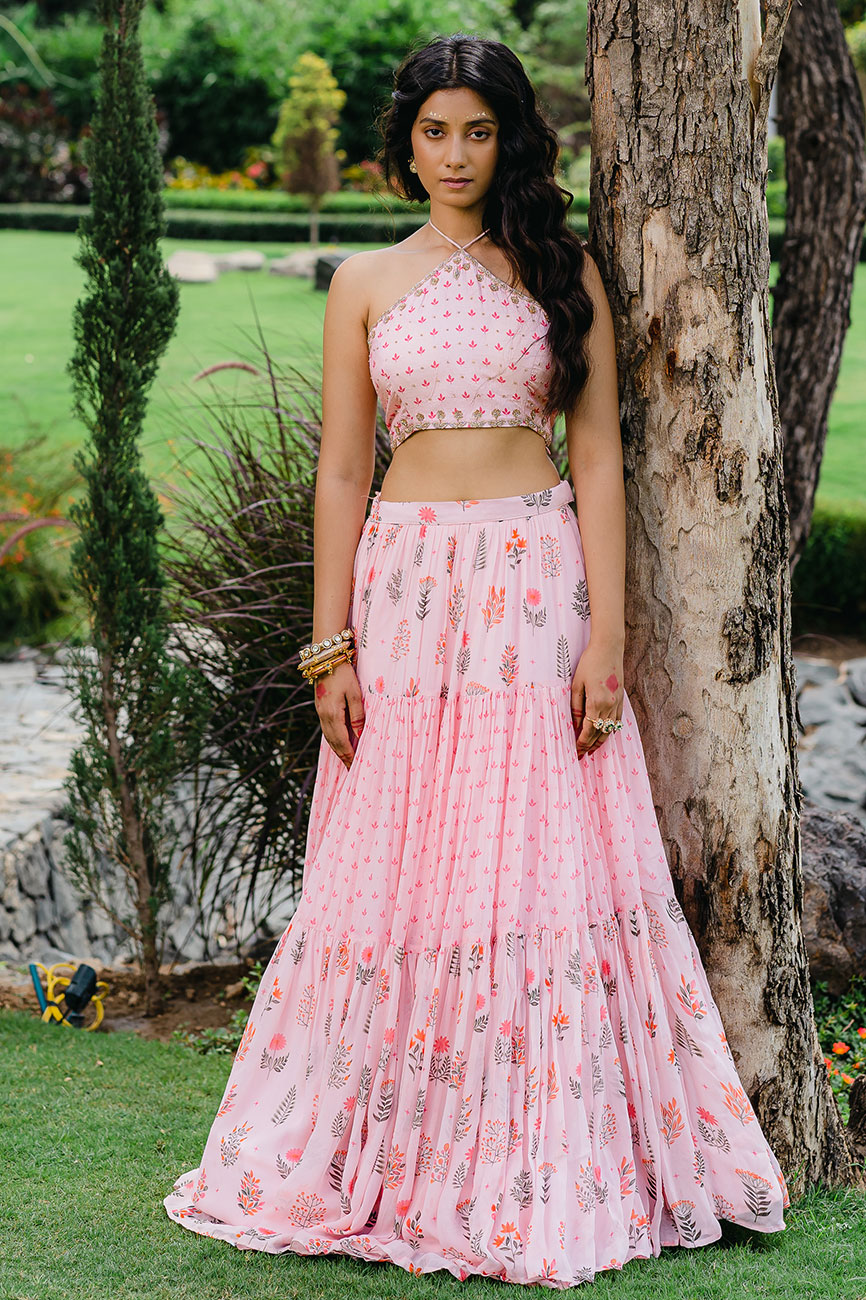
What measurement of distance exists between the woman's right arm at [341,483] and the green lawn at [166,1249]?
2.96ft

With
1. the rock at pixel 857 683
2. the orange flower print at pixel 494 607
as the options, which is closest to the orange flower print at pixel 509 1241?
the orange flower print at pixel 494 607

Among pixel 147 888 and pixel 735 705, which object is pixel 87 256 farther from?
pixel 735 705

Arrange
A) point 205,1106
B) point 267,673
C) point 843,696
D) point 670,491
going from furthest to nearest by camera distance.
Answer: point 843,696 → point 267,673 → point 205,1106 → point 670,491

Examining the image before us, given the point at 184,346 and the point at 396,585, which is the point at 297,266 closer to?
the point at 184,346

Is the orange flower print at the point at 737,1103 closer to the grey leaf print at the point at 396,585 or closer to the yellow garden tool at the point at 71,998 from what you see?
the grey leaf print at the point at 396,585

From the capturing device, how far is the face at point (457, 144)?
228cm

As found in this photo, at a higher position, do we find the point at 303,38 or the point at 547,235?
the point at 303,38

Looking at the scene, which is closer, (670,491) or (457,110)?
(457,110)

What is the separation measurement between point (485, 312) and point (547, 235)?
186mm

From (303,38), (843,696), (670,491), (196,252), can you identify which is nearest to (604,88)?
(670,491)

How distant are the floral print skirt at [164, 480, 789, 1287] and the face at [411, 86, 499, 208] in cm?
57

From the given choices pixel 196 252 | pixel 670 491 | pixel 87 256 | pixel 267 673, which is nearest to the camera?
pixel 670 491

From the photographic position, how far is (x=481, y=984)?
2.23m

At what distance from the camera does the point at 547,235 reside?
2350 mm
